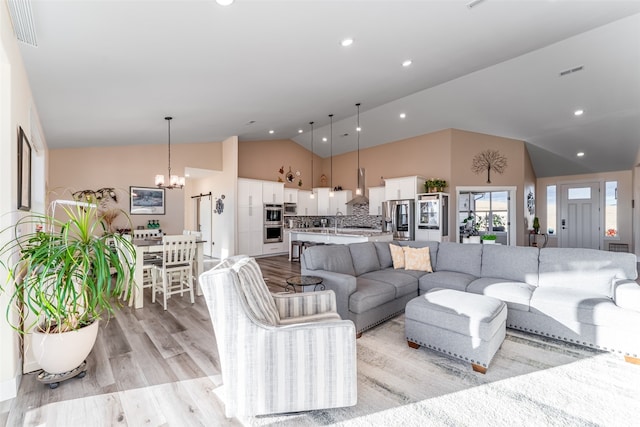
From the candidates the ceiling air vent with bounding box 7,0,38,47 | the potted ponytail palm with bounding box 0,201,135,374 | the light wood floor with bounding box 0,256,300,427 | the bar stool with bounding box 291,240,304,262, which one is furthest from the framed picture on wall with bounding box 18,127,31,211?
the bar stool with bounding box 291,240,304,262

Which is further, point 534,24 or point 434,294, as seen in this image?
point 534,24

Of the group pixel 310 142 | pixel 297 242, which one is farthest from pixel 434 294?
pixel 310 142

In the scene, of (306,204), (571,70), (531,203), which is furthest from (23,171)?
(531,203)

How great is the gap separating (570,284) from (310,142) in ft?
24.5

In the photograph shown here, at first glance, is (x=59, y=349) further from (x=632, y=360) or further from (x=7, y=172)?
(x=632, y=360)

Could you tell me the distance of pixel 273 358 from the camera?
69.4 inches

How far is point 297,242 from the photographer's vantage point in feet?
23.6

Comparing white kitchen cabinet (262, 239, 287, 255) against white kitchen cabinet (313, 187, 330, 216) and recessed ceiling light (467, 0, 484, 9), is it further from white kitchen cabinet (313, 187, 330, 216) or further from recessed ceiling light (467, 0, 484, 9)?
recessed ceiling light (467, 0, 484, 9)

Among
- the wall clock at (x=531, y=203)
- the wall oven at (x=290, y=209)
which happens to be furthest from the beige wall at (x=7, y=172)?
the wall clock at (x=531, y=203)

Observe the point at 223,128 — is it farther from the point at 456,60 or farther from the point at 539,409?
the point at 539,409

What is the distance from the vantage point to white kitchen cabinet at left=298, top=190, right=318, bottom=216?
9.16 metres

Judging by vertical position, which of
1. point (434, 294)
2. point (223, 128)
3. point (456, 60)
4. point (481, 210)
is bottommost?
point (434, 294)

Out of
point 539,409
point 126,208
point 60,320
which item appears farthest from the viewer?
point 126,208

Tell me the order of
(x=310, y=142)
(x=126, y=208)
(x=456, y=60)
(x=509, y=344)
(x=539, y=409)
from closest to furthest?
(x=539, y=409)
(x=509, y=344)
(x=456, y=60)
(x=126, y=208)
(x=310, y=142)
